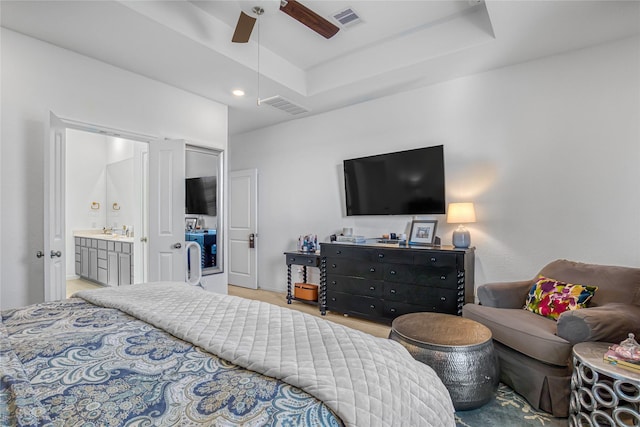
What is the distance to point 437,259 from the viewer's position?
310 cm

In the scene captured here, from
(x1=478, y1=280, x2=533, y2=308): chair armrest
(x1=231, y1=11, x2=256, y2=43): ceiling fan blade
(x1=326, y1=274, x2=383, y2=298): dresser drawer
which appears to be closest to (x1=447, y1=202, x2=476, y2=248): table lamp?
(x1=478, y1=280, x2=533, y2=308): chair armrest

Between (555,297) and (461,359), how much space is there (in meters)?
1.07

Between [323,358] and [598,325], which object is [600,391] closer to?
[598,325]

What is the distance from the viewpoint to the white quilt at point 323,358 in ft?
2.71

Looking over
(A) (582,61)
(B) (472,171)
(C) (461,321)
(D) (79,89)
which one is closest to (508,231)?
(B) (472,171)

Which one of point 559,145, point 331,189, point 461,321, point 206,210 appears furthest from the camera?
point 331,189

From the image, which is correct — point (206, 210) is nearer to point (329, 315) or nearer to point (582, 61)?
point (329, 315)

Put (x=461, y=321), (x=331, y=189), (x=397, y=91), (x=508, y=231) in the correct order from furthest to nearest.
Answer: (x=331, y=189) → (x=397, y=91) → (x=508, y=231) → (x=461, y=321)

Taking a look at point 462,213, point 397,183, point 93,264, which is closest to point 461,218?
point 462,213

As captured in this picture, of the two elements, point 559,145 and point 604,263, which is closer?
point 604,263

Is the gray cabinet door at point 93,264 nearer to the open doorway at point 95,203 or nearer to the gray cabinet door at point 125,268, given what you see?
the open doorway at point 95,203

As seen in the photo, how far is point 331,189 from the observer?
447 cm

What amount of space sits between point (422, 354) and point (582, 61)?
297 cm

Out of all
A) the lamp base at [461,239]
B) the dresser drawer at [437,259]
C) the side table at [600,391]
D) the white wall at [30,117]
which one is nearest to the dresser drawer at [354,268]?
the dresser drawer at [437,259]
